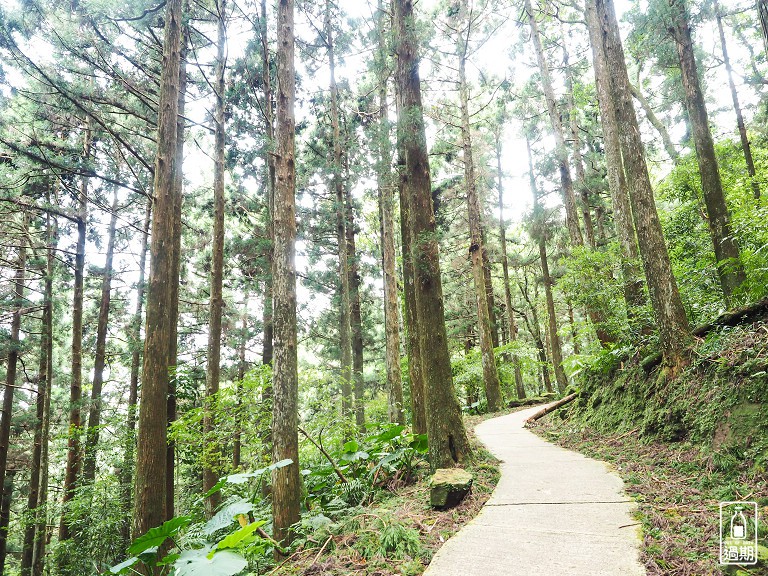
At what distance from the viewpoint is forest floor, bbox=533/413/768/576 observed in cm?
256

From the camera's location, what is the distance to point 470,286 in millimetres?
22625

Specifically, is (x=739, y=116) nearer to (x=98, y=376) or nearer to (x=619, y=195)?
(x=619, y=195)

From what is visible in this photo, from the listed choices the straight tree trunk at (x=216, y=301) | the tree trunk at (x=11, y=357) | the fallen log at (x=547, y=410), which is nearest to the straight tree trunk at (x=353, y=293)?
the straight tree trunk at (x=216, y=301)

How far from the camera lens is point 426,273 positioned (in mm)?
5773

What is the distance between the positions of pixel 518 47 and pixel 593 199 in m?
6.97

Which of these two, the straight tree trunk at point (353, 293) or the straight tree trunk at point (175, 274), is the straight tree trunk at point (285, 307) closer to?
the straight tree trunk at point (175, 274)

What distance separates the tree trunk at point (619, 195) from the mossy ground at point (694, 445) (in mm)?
→ 1787

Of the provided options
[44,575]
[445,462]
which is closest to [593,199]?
[445,462]

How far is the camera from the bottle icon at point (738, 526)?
2.72 m

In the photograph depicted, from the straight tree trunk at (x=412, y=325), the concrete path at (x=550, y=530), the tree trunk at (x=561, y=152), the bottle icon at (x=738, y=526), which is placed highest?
the tree trunk at (x=561, y=152)

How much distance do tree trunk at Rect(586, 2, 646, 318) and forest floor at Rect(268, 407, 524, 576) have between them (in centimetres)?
556

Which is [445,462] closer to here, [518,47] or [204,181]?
[518,47]

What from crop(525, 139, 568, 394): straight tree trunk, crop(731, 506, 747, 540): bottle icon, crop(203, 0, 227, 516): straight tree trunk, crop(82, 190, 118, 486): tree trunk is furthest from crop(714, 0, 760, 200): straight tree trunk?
crop(82, 190, 118, 486): tree trunk

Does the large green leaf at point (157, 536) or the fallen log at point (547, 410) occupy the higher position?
the large green leaf at point (157, 536)
